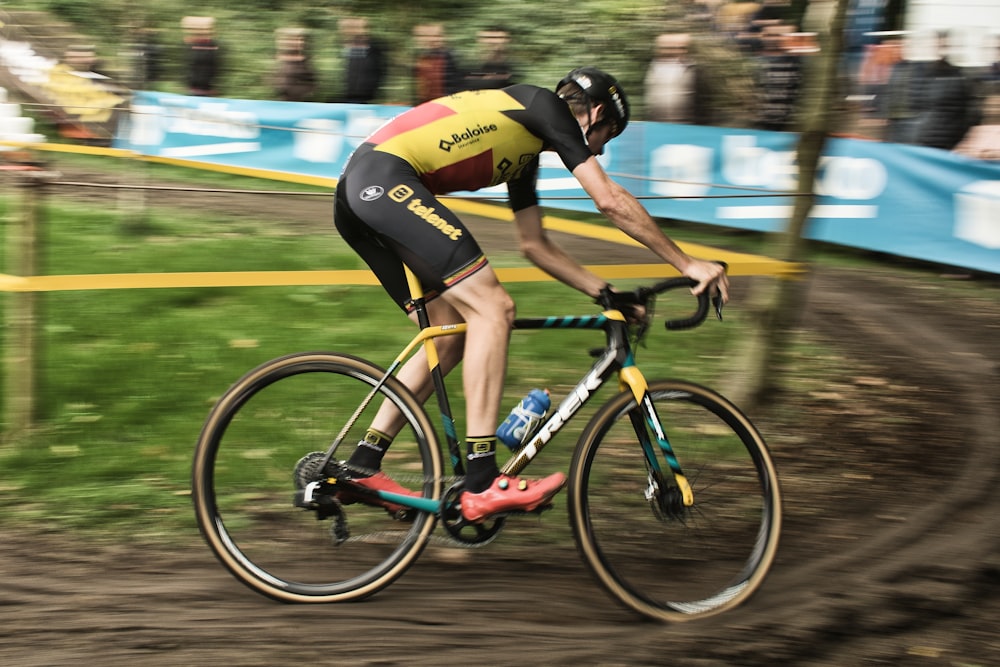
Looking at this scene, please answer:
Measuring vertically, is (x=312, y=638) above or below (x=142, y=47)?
below

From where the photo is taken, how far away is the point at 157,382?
6.10 metres

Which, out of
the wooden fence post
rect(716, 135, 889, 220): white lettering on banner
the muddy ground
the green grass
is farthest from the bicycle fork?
rect(716, 135, 889, 220): white lettering on banner

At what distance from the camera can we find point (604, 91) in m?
4.00

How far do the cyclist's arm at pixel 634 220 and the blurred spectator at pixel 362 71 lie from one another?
948 cm

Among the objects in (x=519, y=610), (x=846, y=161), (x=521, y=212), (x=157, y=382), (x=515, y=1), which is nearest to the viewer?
(x=519, y=610)

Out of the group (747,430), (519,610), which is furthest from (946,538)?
(519,610)

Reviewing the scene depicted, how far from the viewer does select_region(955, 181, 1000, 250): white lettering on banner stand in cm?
967

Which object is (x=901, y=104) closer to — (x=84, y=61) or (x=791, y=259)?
(x=791, y=259)

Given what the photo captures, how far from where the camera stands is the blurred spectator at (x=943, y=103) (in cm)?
1008

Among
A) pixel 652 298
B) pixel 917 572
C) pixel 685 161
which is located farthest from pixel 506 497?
pixel 685 161

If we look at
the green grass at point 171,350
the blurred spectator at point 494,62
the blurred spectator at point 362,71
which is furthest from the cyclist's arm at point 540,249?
the blurred spectator at point 362,71

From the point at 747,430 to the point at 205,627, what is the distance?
2.00 meters

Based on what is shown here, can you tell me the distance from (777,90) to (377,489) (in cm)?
815

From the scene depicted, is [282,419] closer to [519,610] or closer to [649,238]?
[519,610]
